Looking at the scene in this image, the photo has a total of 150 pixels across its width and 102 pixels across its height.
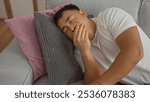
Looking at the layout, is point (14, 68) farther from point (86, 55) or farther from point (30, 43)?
point (86, 55)

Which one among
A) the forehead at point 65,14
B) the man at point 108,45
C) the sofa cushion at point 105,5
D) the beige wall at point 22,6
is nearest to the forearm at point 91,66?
the man at point 108,45

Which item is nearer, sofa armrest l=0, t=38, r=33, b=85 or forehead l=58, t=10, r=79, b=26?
sofa armrest l=0, t=38, r=33, b=85

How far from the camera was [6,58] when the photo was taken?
4.63ft

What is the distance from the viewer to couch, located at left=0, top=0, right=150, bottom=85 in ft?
4.23

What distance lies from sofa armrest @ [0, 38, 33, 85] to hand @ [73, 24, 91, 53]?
1.02 ft

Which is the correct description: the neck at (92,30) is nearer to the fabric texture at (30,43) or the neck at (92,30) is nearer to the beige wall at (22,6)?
the fabric texture at (30,43)

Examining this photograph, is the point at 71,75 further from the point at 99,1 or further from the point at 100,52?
the point at 99,1

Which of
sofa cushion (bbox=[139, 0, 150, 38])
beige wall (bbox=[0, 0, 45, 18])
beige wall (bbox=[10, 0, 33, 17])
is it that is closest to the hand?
sofa cushion (bbox=[139, 0, 150, 38])

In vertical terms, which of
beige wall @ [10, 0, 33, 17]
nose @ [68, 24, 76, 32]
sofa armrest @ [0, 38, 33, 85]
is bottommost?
beige wall @ [10, 0, 33, 17]

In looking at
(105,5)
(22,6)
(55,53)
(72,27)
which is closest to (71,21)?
(72,27)

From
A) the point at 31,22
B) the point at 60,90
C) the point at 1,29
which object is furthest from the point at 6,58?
the point at 1,29

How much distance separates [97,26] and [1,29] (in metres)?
1.70

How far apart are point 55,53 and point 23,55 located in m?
0.21

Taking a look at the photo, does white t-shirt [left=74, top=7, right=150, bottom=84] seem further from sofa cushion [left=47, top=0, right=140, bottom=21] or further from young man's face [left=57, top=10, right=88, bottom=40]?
sofa cushion [left=47, top=0, right=140, bottom=21]
